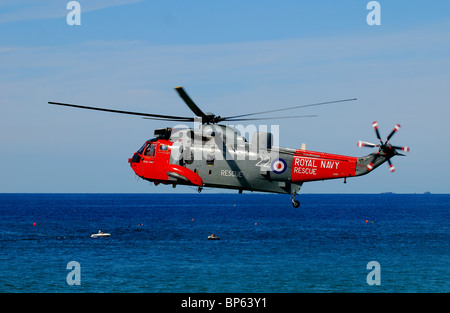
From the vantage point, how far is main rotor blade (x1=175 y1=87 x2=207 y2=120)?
27.8m

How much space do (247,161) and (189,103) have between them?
5.15 meters

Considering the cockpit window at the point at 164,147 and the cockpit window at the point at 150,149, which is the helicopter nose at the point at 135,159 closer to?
the cockpit window at the point at 150,149

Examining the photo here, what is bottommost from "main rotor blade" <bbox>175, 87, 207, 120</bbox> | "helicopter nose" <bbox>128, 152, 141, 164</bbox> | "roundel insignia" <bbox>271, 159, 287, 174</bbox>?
"roundel insignia" <bbox>271, 159, 287, 174</bbox>

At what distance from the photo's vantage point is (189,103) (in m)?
30.0

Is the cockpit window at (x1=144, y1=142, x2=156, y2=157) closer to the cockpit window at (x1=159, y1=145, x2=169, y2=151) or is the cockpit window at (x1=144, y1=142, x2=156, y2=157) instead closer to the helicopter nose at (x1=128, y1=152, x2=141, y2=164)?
the cockpit window at (x1=159, y1=145, x2=169, y2=151)

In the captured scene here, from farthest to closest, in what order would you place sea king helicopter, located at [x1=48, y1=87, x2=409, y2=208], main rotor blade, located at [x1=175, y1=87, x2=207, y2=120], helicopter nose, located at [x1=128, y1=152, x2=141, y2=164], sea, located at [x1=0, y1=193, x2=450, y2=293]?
sea, located at [x1=0, y1=193, x2=450, y2=293]
helicopter nose, located at [x1=128, y1=152, x2=141, y2=164]
sea king helicopter, located at [x1=48, y1=87, x2=409, y2=208]
main rotor blade, located at [x1=175, y1=87, x2=207, y2=120]

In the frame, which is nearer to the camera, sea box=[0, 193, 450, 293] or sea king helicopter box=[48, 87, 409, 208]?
sea king helicopter box=[48, 87, 409, 208]

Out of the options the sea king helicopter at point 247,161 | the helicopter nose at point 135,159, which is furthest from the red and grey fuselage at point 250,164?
the helicopter nose at point 135,159

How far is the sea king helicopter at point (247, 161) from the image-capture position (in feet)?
101

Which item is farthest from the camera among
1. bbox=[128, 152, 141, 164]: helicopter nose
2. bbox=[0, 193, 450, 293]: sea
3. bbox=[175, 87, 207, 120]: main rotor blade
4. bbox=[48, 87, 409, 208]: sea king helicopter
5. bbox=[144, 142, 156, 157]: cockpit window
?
bbox=[0, 193, 450, 293]: sea

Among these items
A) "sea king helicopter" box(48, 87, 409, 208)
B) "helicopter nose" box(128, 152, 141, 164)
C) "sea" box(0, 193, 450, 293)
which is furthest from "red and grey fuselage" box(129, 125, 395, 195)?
"sea" box(0, 193, 450, 293)

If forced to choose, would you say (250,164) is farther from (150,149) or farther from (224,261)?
(224,261)

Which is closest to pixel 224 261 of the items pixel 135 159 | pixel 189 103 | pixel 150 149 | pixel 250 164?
pixel 135 159

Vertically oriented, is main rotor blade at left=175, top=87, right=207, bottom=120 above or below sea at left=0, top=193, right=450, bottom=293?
above
